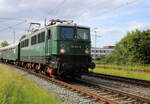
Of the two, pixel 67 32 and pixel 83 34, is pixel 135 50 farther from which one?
pixel 67 32

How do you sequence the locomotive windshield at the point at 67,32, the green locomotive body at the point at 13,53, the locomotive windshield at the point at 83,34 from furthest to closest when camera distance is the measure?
the green locomotive body at the point at 13,53 < the locomotive windshield at the point at 83,34 < the locomotive windshield at the point at 67,32

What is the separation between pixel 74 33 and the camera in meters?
14.1

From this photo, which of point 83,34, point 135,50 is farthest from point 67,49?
point 135,50

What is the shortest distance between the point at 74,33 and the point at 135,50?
30363mm

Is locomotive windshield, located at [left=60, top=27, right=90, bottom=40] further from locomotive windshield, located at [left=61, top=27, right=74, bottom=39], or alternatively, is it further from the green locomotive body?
the green locomotive body

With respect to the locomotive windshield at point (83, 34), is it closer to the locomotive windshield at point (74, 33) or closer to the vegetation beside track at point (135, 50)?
the locomotive windshield at point (74, 33)

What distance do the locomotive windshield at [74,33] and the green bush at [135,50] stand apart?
27.2 m

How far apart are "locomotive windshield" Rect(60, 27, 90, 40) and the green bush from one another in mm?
27154

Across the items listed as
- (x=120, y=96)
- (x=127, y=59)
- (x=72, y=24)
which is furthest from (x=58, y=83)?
(x=127, y=59)

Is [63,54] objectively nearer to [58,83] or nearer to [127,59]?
[58,83]

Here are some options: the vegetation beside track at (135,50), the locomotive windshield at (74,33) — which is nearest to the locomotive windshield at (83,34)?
the locomotive windshield at (74,33)

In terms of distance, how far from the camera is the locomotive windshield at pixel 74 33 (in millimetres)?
13867

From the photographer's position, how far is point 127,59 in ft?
139

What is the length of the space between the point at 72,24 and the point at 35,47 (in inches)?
192
